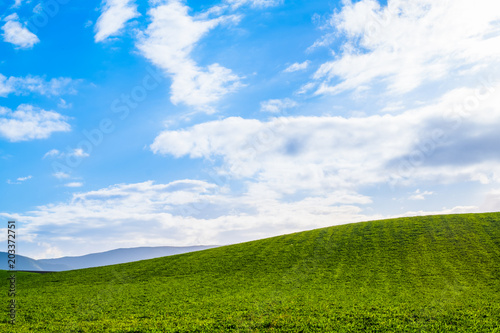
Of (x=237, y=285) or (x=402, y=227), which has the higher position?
(x=402, y=227)

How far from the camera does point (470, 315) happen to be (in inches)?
886

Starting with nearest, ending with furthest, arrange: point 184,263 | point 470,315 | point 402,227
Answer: point 470,315, point 184,263, point 402,227

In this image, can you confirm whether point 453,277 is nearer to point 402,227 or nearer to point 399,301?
point 399,301

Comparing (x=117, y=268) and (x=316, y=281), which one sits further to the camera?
(x=117, y=268)

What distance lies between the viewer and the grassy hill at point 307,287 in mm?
22328

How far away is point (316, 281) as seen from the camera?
3831 cm

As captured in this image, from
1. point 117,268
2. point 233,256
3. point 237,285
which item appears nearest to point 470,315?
point 237,285

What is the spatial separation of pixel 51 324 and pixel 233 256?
35.8 metres

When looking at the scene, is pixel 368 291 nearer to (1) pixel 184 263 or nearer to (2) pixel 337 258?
(2) pixel 337 258

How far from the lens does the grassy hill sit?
2233 centimetres

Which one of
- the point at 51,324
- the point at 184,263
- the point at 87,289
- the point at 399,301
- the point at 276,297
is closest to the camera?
the point at 51,324

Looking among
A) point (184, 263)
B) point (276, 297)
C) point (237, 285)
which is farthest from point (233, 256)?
point (276, 297)

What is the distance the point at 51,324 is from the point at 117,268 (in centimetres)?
3512

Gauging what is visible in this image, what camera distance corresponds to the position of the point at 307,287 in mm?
35656
